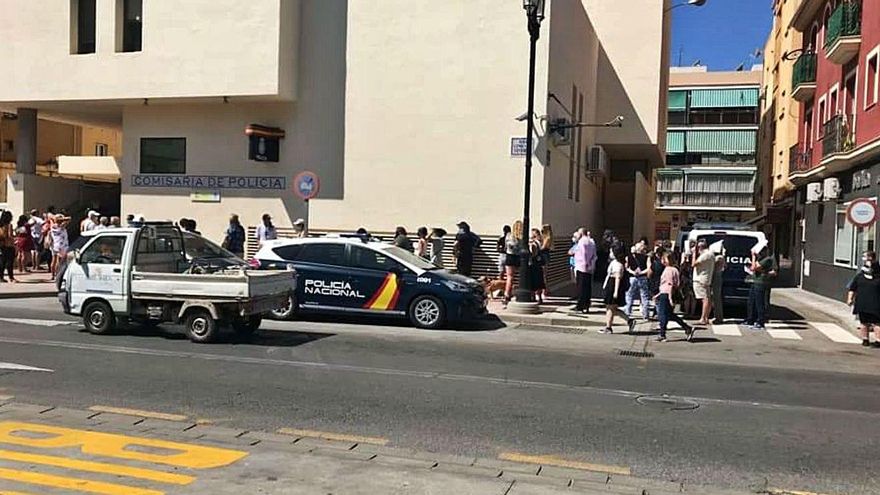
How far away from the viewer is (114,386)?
27.0ft

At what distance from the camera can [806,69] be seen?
2919cm

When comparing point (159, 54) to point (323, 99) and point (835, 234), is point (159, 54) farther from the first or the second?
point (835, 234)

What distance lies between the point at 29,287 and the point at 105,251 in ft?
26.4

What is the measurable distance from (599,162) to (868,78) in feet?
31.7

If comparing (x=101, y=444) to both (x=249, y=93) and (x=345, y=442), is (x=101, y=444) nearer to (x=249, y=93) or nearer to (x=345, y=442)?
(x=345, y=442)

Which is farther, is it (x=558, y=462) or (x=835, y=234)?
(x=835, y=234)

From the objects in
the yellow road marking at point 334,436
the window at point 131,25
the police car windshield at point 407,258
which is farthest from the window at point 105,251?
the window at point 131,25

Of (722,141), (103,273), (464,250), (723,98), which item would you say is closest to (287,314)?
(103,273)

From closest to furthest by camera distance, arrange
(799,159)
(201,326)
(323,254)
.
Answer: (201,326) → (323,254) → (799,159)

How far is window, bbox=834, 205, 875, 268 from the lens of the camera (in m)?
19.3

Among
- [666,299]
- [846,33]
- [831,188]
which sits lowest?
[666,299]

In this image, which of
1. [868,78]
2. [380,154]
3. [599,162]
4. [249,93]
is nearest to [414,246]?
[380,154]

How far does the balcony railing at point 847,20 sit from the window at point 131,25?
2064cm

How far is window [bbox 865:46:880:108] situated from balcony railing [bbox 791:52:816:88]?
28.1ft
